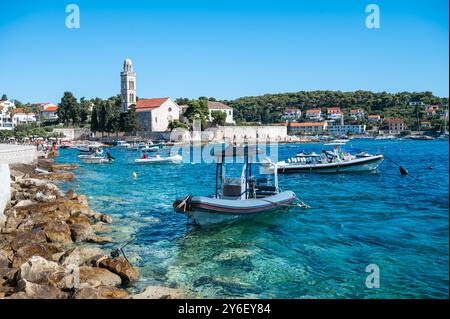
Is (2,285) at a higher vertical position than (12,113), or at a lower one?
lower

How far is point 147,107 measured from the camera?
104375mm

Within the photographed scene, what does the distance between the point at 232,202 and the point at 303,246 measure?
11.5ft

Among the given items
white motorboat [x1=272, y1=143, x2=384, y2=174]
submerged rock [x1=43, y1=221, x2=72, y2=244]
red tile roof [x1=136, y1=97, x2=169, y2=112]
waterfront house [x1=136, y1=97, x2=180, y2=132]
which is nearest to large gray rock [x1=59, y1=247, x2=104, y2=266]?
submerged rock [x1=43, y1=221, x2=72, y2=244]

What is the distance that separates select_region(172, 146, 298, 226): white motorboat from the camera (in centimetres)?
1549

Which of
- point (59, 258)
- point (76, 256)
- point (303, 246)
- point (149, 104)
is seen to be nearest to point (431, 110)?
point (149, 104)

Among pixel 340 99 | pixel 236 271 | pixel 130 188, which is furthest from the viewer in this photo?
pixel 340 99

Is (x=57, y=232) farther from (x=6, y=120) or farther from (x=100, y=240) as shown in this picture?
(x=6, y=120)

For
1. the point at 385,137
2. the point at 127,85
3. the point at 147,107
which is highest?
the point at 127,85

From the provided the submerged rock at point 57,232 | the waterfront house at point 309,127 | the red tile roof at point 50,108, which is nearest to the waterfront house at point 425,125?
the waterfront house at point 309,127

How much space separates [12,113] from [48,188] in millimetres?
101637

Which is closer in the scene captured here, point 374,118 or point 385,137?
point 385,137
